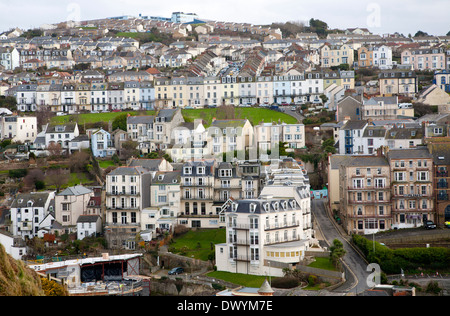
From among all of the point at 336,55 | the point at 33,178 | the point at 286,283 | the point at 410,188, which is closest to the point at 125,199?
the point at 33,178

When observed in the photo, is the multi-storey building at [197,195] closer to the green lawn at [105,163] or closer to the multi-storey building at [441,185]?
the green lawn at [105,163]

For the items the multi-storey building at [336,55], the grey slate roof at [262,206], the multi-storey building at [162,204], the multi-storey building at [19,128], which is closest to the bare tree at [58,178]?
the multi-storey building at [162,204]

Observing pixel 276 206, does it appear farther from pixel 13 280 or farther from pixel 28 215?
pixel 13 280

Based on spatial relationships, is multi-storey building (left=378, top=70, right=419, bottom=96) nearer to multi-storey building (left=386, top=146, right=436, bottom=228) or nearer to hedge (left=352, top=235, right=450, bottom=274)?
multi-storey building (left=386, top=146, right=436, bottom=228)

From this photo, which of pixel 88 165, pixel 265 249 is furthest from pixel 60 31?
pixel 265 249

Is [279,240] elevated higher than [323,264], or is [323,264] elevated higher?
[279,240]

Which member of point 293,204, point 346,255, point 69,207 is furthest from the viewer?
point 69,207
